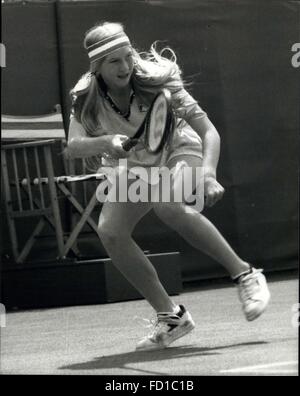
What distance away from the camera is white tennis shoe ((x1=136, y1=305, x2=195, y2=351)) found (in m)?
5.11

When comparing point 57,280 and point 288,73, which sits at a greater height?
point 288,73

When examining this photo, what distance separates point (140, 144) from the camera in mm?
4930

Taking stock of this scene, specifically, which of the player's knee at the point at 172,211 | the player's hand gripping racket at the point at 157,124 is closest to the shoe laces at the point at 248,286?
the player's knee at the point at 172,211

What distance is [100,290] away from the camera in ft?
25.1

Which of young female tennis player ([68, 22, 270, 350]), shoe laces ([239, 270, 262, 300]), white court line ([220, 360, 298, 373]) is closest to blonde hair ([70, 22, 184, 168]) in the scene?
young female tennis player ([68, 22, 270, 350])

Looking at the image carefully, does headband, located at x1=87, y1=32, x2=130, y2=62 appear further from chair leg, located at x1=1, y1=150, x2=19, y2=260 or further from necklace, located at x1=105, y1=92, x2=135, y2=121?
chair leg, located at x1=1, y1=150, x2=19, y2=260

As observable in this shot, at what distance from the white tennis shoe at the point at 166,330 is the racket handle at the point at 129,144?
0.92 m

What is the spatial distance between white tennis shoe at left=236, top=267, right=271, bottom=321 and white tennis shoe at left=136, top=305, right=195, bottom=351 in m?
0.51

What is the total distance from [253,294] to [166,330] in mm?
641

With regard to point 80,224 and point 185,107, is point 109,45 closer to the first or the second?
point 185,107

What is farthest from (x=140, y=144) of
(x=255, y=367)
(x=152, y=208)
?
(x=152, y=208)

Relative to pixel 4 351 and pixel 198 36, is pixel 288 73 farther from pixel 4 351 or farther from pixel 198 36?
pixel 4 351

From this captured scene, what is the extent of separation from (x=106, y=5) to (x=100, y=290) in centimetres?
200
